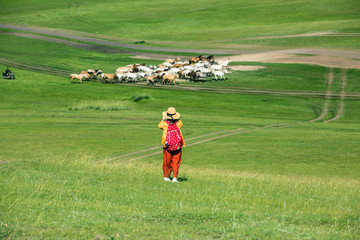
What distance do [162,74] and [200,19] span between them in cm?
6827

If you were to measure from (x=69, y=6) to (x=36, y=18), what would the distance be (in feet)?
71.9

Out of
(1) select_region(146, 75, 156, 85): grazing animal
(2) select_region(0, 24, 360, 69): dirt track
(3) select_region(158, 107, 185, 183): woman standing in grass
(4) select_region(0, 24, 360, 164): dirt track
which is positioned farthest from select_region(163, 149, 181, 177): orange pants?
(2) select_region(0, 24, 360, 69): dirt track

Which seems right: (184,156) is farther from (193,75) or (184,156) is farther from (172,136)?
(193,75)

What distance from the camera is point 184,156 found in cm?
2894

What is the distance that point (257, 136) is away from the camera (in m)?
36.8

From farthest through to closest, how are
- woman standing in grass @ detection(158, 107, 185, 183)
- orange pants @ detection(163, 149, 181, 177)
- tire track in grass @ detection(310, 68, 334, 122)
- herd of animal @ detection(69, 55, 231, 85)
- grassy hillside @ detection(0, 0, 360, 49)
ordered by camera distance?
grassy hillside @ detection(0, 0, 360, 49)
herd of animal @ detection(69, 55, 231, 85)
tire track in grass @ detection(310, 68, 334, 122)
orange pants @ detection(163, 149, 181, 177)
woman standing in grass @ detection(158, 107, 185, 183)

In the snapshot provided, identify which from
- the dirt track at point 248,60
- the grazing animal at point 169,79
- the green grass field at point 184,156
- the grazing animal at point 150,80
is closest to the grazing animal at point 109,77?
the green grass field at point 184,156

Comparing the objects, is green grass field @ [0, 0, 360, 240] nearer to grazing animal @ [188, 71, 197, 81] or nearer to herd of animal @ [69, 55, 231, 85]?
grazing animal @ [188, 71, 197, 81]

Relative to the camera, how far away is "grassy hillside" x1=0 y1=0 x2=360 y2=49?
109438 mm

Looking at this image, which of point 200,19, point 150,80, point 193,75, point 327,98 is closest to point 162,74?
point 150,80

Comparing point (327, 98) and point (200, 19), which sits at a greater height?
point (200, 19)

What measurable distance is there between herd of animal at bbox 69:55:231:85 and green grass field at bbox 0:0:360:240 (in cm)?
272

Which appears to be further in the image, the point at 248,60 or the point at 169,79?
the point at 248,60

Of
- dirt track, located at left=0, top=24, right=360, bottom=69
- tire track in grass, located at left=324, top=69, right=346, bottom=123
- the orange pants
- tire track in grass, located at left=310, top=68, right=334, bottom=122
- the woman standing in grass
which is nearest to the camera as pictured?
the woman standing in grass
